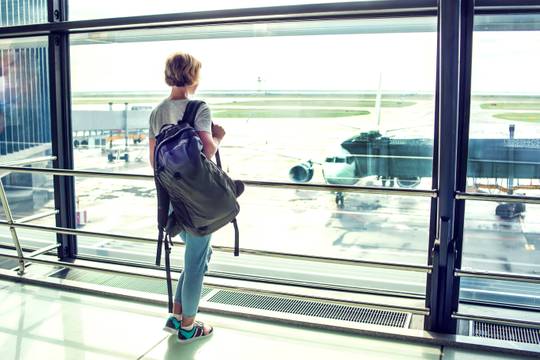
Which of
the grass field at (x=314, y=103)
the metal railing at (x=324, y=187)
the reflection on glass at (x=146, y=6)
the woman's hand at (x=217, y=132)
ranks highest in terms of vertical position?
the reflection on glass at (x=146, y=6)

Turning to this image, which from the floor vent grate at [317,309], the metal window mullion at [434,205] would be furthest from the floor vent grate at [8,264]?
the metal window mullion at [434,205]

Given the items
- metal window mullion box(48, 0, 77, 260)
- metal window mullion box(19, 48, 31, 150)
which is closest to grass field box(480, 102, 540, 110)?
metal window mullion box(48, 0, 77, 260)

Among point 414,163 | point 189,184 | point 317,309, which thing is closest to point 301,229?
point 317,309

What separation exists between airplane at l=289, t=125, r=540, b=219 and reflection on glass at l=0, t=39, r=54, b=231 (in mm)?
2017

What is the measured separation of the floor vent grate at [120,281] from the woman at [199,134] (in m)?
0.72

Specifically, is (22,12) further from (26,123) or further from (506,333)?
(506,333)

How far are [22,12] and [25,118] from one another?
0.81 m

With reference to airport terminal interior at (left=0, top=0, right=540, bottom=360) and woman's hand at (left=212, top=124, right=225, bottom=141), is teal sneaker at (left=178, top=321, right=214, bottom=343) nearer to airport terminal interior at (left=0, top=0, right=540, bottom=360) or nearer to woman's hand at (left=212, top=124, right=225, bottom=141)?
airport terminal interior at (left=0, top=0, right=540, bottom=360)

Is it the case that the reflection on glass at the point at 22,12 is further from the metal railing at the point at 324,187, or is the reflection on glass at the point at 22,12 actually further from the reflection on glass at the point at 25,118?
the metal railing at the point at 324,187

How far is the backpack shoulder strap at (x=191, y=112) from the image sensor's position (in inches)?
80.4

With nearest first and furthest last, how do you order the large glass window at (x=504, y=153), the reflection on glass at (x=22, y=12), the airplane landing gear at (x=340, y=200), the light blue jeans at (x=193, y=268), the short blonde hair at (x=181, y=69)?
the short blonde hair at (x=181, y=69), the light blue jeans at (x=193, y=268), the large glass window at (x=504, y=153), the airplane landing gear at (x=340, y=200), the reflection on glass at (x=22, y=12)

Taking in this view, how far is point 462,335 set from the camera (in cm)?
244

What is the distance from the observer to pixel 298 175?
3.31m

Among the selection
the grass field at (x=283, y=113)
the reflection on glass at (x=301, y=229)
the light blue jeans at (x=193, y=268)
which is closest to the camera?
the light blue jeans at (x=193, y=268)
